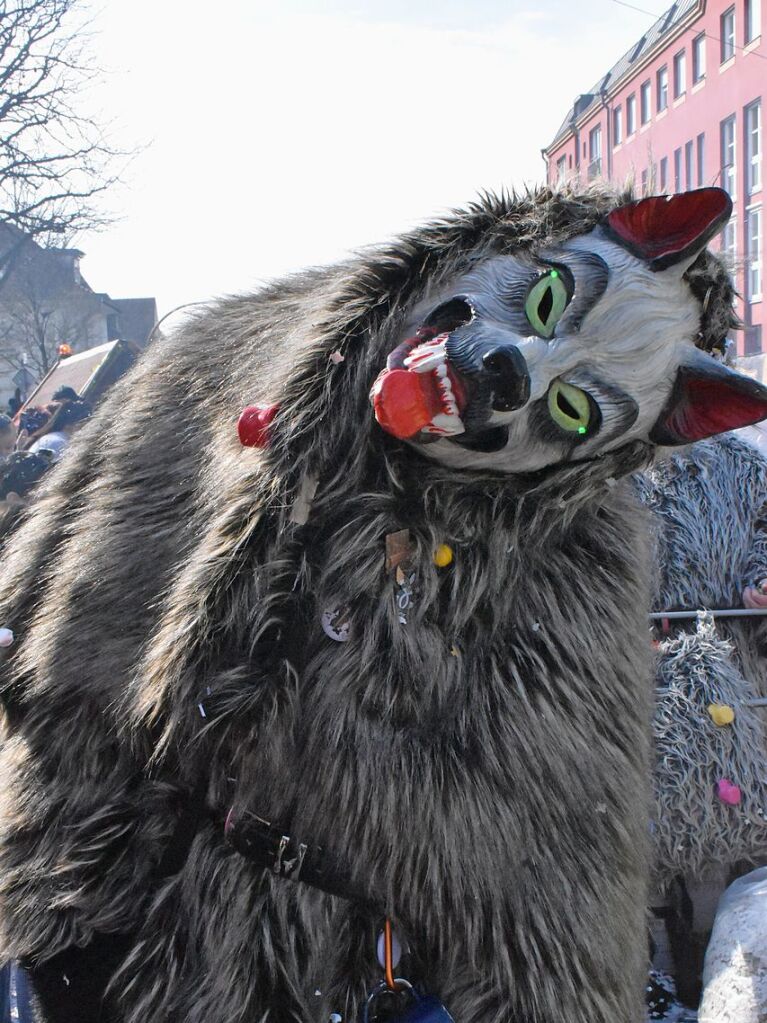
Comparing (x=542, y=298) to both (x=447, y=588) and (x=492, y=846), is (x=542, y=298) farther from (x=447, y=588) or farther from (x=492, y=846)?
(x=492, y=846)

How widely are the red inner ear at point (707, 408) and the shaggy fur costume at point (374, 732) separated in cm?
5

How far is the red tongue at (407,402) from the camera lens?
1.05 meters

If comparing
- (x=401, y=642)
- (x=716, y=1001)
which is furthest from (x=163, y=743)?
(x=716, y=1001)

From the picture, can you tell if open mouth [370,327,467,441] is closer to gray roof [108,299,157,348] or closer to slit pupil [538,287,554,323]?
slit pupil [538,287,554,323]

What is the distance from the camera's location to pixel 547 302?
3.75ft

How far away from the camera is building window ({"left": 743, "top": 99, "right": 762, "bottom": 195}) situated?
59.4ft

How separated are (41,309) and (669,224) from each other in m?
22.0

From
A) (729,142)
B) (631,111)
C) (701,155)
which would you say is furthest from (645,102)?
(729,142)

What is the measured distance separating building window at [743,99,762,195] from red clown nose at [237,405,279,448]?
63.6 feet

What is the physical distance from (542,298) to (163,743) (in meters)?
0.71

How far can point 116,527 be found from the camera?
1.45 metres

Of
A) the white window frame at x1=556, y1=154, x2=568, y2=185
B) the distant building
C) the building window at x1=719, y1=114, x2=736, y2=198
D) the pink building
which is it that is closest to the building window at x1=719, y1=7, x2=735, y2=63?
the pink building

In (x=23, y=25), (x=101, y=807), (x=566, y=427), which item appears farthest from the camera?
(x=23, y=25)

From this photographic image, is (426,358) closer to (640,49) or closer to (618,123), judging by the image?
(618,123)
